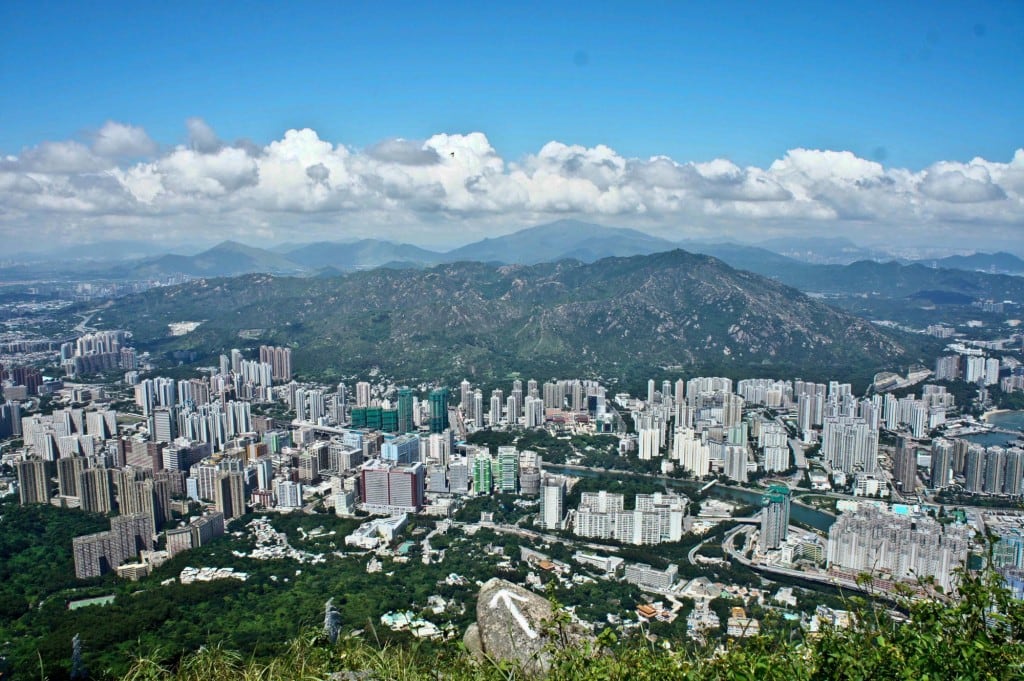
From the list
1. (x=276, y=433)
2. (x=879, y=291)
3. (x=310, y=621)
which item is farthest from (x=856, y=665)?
(x=879, y=291)

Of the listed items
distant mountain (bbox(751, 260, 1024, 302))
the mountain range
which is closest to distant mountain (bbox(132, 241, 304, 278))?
the mountain range

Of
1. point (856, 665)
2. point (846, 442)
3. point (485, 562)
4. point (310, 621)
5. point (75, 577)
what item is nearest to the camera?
point (856, 665)

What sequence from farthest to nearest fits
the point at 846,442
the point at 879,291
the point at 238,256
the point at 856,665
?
the point at 238,256, the point at 879,291, the point at 846,442, the point at 856,665

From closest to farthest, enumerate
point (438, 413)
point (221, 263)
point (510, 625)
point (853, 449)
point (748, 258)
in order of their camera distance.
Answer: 1. point (510, 625)
2. point (853, 449)
3. point (438, 413)
4. point (748, 258)
5. point (221, 263)

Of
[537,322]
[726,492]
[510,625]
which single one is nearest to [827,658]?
[510,625]

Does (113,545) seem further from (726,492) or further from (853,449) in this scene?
(853,449)

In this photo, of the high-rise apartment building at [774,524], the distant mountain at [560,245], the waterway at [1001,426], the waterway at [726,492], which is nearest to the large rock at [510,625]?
the high-rise apartment building at [774,524]

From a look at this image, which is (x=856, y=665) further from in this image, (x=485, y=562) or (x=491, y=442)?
(x=491, y=442)
